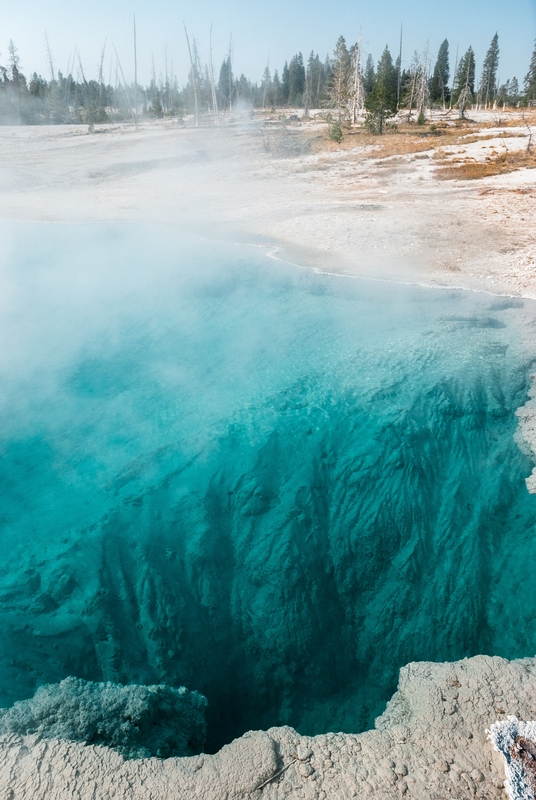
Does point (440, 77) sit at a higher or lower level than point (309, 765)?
higher

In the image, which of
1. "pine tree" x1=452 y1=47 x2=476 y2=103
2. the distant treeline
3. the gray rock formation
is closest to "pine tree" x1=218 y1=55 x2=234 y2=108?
the distant treeline

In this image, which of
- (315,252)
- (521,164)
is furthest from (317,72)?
(315,252)

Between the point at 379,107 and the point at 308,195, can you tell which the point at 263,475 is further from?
the point at 379,107

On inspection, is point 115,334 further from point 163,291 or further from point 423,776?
point 423,776

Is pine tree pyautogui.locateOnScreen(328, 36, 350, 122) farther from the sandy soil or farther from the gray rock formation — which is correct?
the gray rock formation

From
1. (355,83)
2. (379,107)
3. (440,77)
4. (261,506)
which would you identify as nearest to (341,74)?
(355,83)
